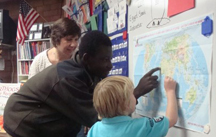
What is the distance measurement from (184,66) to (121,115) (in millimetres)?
328

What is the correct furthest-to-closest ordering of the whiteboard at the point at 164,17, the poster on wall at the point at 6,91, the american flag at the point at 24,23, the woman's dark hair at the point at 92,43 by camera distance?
the american flag at the point at 24,23, the poster on wall at the point at 6,91, the woman's dark hair at the point at 92,43, the whiteboard at the point at 164,17

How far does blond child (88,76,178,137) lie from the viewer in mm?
809

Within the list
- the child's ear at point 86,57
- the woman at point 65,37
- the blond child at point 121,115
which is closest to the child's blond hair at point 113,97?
the blond child at point 121,115

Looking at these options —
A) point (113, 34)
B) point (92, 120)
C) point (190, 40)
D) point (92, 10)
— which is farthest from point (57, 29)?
point (190, 40)

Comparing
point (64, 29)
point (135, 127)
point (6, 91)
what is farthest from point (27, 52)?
point (135, 127)

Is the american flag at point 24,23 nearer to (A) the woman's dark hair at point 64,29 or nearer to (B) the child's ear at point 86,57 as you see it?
(A) the woman's dark hair at point 64,29

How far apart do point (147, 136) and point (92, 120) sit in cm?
28

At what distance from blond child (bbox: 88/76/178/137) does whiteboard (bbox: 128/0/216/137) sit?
0.13 m

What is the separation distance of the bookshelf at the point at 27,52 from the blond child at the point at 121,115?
2709 mm

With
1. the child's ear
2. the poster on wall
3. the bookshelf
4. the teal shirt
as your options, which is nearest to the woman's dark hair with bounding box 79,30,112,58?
the child's ear

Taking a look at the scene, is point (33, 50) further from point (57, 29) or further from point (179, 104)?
point (179, 104)

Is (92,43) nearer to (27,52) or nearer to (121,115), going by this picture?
(121,115)

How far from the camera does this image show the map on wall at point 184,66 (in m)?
0.80

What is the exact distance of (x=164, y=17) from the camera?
1000 mm
